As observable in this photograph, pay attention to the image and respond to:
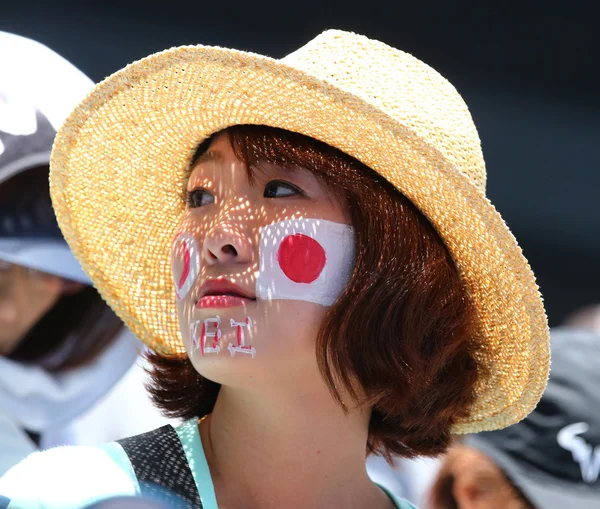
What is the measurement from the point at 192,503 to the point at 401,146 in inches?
27.1

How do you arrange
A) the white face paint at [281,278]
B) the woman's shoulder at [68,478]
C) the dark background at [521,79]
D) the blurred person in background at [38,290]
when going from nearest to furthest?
the woman's shoulder at [68,478], the white face paint at [281,278], the blurred person in background at [38,290], the dark background at [521,79]

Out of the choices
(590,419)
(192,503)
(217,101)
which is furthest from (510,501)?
(217,101)

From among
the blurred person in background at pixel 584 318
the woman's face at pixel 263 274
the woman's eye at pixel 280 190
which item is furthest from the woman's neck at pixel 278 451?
the blurred person in background at pixel 584 318

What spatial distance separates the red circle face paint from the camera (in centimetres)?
148

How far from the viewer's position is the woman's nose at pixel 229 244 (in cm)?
147

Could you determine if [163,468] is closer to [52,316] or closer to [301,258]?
[301,258]

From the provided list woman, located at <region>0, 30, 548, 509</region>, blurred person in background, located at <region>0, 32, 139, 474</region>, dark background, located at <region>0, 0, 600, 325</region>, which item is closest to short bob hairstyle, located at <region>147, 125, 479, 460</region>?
woman, located at <region>0, 30, 548, 509</region>

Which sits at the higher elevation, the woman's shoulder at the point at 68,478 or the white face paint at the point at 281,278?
the white face paint at the point at 281,278

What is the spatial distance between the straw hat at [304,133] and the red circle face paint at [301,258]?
19cm

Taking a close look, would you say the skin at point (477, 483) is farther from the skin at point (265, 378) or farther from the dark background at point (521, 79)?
the skin at point (265, 378)

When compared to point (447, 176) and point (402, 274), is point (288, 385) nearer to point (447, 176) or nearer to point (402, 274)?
point (402, 274)

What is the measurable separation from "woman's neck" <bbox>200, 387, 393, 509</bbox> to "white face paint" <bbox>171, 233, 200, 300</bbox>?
0.21m

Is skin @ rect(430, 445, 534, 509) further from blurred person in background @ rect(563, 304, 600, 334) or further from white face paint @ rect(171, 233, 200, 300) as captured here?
white face paint @ rect(171, 233, 200, 300)

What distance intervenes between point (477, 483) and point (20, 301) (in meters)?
1.44
